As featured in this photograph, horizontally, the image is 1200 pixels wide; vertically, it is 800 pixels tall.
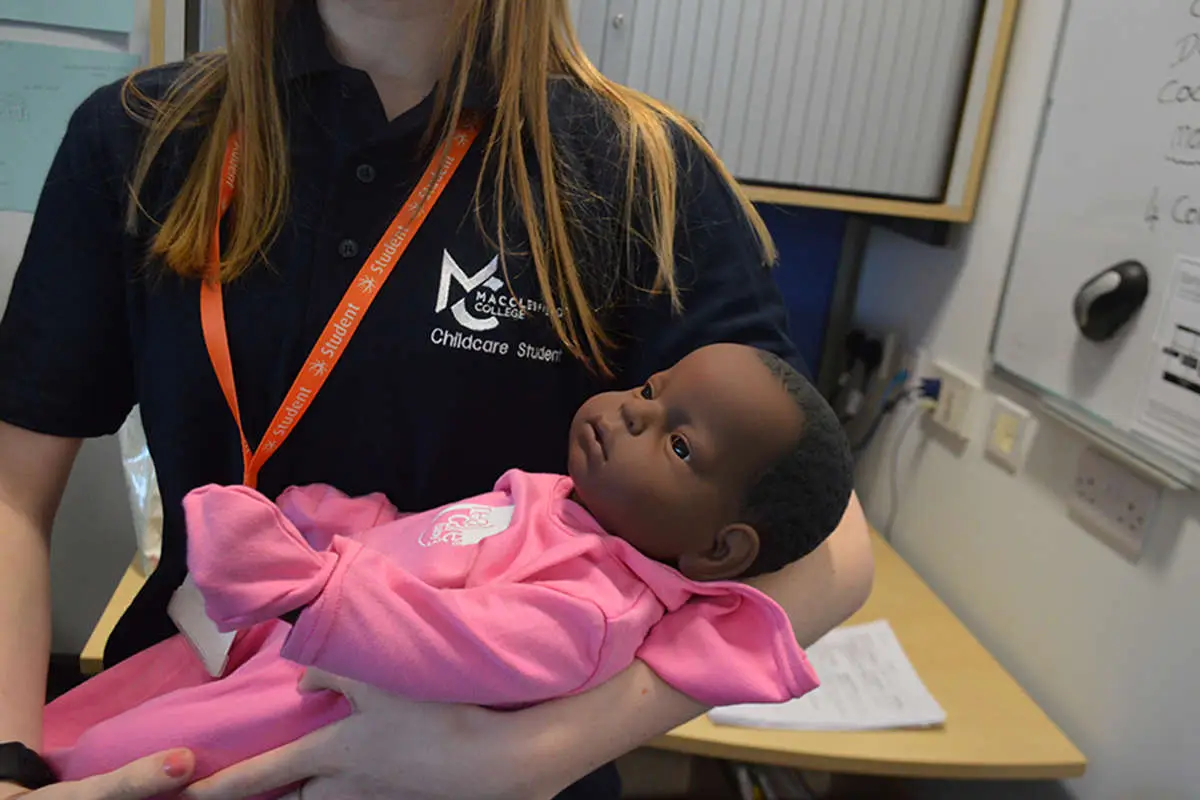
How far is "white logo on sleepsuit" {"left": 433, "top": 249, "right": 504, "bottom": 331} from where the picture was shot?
856mm

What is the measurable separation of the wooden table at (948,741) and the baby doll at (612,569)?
0.57m

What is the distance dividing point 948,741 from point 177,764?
107cm

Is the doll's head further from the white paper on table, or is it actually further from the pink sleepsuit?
the white paper on table

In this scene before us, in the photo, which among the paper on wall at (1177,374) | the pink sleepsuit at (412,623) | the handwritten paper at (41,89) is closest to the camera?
the pink sleepsuit at (412,623)

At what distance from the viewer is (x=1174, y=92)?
51.8 inches

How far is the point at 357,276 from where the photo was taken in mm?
850

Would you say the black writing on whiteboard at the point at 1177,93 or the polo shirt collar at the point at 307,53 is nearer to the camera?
the polo shirt collar at the point at 307,53

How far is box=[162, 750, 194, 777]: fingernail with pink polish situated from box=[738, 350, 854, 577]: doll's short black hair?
44 cm

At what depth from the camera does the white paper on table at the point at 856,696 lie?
54.1 inches

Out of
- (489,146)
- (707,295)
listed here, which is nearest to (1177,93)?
(707,295)

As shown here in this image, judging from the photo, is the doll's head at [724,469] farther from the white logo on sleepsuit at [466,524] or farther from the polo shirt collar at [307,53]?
the polo shirt collar at [307,53]

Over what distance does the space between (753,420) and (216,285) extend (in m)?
0.47

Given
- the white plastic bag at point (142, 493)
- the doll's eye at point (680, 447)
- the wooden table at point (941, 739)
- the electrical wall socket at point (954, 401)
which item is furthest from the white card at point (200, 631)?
the electrical wall socket at point (954, 401)

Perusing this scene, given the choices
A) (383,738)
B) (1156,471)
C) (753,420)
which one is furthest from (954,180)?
(383,738)
